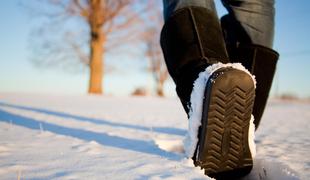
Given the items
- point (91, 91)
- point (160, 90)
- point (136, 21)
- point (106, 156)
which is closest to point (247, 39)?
point (106, 156)

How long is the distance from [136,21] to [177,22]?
1191 centimetres

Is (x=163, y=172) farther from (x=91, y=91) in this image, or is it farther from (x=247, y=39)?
(x=91, y=91)

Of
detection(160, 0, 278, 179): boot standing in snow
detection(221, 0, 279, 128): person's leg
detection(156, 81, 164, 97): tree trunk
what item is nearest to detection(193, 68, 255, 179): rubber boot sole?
detection(160, 0, 278, 179): boot standing in snow

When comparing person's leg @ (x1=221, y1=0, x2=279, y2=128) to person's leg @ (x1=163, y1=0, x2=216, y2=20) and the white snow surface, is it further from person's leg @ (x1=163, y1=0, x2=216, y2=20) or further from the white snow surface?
the white snow surface

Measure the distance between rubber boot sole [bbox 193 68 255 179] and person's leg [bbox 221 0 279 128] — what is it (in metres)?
0.30

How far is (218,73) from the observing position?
0.85 m

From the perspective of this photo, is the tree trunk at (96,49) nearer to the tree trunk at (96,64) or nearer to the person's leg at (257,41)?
the tree trunk at (96,64)

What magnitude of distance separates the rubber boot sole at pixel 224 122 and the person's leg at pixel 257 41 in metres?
0.30

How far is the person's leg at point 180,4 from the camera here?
1057 millimetres

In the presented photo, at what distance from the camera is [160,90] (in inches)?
1007

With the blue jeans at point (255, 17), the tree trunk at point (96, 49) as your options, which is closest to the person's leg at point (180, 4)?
the blue jeans at point (255, 17)

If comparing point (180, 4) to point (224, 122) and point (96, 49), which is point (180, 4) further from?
point (96, 49)

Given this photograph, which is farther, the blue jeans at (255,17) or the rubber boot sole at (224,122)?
the blue jeans at (255,17)

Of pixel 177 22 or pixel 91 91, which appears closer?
pixel 177 22
